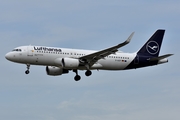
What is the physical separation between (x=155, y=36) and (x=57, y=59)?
17821 millimetres

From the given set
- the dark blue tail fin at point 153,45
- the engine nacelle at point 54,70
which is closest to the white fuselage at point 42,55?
the engine nacelle at point 54,70

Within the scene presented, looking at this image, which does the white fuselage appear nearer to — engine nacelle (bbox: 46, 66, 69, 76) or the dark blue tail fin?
engine nacelle (bbox: 46, 66, 69, 76)

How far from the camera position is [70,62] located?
6900 cm

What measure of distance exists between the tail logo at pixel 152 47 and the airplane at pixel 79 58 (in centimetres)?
39

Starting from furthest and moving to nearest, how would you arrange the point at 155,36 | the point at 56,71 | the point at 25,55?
the point at 155,36 → the point at 56,71 → the point at 25,55

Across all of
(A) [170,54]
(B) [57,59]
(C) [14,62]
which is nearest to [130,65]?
(A) [170,54]

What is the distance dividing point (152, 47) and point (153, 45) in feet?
1.89

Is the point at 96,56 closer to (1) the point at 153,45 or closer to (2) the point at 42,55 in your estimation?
(2) the point at 42,55

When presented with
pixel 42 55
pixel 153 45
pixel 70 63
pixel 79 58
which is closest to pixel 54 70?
pixel 70 63

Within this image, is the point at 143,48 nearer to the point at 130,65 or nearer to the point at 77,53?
the point at 130,65

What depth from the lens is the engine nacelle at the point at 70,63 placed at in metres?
68.7

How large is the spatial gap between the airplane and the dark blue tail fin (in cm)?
17

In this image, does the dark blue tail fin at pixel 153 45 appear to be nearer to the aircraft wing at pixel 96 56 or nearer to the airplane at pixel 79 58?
the airplane at pixel 79 58

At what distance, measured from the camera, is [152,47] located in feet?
255
